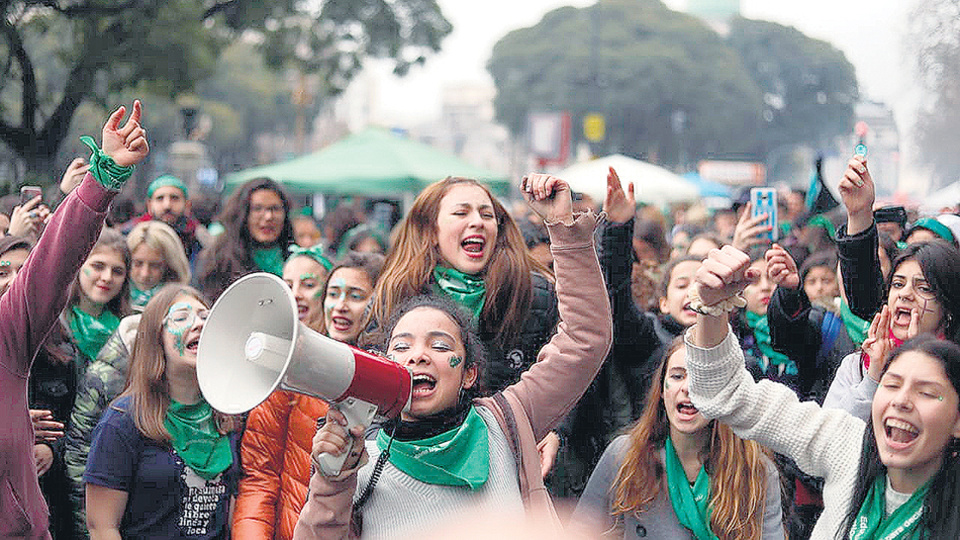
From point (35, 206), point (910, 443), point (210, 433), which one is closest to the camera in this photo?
point (910, 443)

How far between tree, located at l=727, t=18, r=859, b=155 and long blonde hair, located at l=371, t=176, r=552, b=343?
6488 centimetres

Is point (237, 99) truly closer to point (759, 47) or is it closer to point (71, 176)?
point (759, 47)

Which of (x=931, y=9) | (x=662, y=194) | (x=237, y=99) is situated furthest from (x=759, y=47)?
(x=931, y=9)

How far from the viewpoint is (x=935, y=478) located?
2637 millimetres

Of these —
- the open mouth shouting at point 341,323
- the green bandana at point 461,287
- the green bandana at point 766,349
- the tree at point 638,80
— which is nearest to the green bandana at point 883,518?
the green bandana at point 461,287

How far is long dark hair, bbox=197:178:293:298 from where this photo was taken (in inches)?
225

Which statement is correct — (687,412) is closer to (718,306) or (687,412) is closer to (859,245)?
(859,245)

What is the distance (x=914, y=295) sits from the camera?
3.52 metres

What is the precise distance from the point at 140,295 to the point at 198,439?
1.83 m

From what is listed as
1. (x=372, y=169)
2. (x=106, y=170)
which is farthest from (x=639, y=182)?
(x=106, y=170)

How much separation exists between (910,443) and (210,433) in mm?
2169

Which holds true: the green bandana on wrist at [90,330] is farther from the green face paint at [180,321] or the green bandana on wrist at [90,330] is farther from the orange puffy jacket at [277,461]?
the orange puffy jacket at [277,461]

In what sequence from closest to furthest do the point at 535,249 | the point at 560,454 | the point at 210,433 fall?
the point at 210,433 < the point at 560,454 < the point at 535,249

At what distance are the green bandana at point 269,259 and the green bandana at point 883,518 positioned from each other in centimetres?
373
